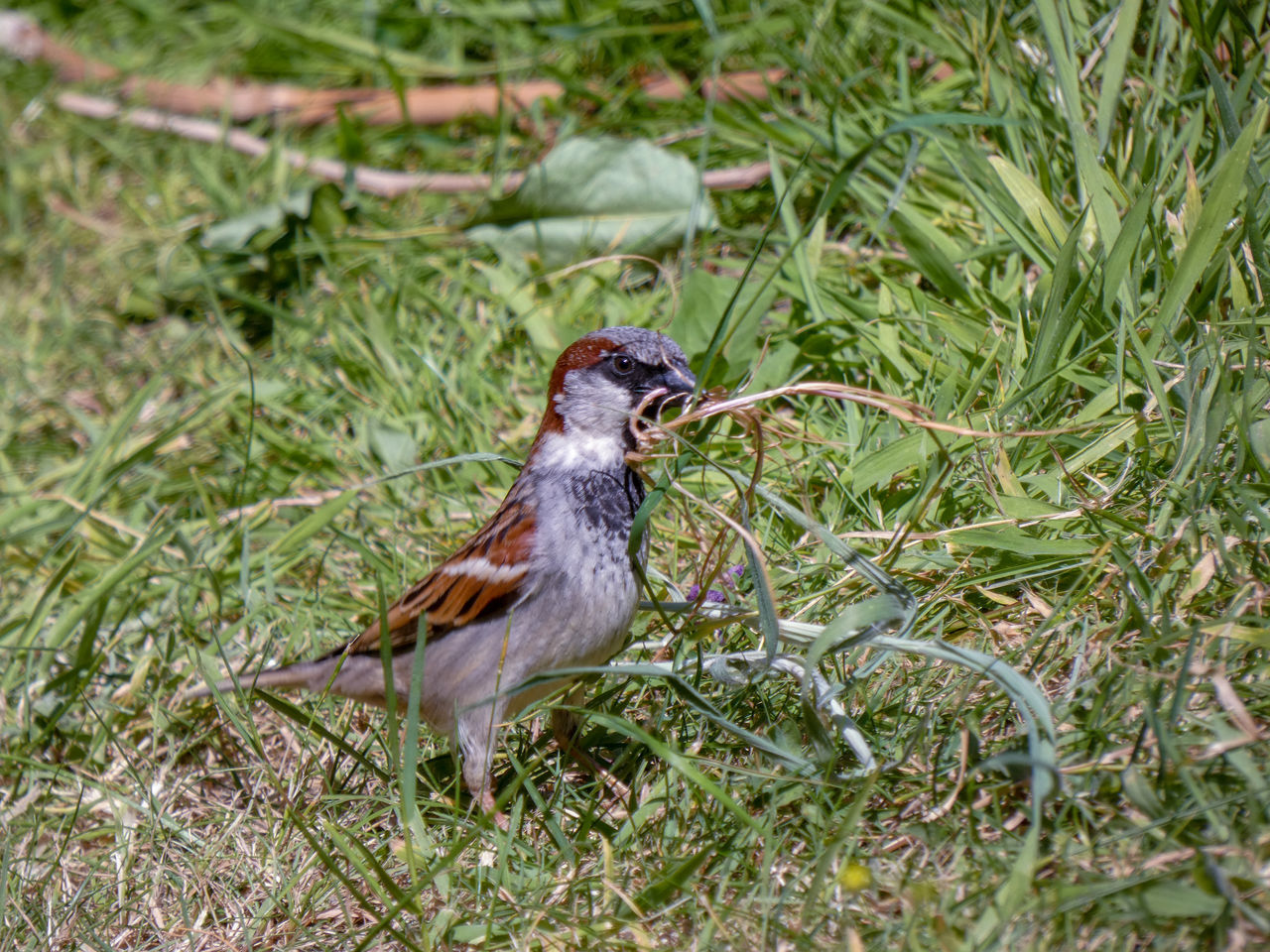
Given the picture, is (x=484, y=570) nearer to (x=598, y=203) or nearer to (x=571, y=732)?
(x=571, y=732)

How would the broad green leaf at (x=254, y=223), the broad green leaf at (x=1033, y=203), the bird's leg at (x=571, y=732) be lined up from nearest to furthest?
1. the bird's leg at (x=571, y=732)
2. the broad green leaf at (x=1033, y=203)
3. the broad green leaf at (x=254, y=223)

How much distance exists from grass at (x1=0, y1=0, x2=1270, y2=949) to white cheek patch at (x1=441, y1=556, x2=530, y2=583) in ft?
1.29

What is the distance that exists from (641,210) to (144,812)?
2.80 metres

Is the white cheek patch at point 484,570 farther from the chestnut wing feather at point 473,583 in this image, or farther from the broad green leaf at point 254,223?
the broad green leaf at point 254,223

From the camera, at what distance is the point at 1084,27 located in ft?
11.6

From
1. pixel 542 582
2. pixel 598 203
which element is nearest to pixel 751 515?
pixel 542 582

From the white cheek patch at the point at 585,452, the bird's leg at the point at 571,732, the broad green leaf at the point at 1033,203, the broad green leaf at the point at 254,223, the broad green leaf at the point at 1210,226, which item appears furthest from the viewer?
the broad green leaf at the point at 254,223

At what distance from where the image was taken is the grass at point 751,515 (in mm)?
2268

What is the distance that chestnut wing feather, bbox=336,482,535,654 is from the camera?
2941mm

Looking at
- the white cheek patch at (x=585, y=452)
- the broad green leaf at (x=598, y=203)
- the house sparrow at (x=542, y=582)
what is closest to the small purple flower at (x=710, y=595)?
the house sparrow at (x=542, y=582)

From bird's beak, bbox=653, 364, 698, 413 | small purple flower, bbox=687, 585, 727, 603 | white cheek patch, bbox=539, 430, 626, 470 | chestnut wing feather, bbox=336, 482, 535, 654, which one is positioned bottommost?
small purple flower, bbox=687, 585, 727, 603

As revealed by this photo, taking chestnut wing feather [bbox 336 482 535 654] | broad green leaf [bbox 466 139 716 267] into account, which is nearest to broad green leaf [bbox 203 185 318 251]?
broad green leaf [bbox 466 139 716 267]

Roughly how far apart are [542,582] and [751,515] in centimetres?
74

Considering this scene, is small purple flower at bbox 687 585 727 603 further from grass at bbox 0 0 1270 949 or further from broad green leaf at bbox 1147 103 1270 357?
broad green leaf at bbox 1147 103 1270 357
